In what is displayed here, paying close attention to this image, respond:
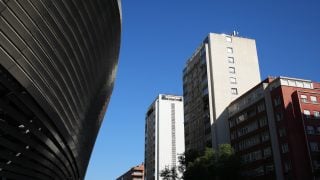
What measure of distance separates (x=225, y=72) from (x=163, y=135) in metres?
52.3

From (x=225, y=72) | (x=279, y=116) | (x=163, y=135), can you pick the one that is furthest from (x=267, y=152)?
(x=163, y=135)

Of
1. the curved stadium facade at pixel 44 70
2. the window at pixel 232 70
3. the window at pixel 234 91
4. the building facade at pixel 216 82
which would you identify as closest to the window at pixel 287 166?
the building facade at pixel 216 82

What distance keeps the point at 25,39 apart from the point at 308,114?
2007 inches

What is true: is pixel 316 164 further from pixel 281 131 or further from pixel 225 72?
pixel 225 72

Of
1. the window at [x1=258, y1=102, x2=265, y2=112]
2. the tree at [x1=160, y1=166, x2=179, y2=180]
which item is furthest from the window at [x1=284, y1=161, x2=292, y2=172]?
the tree at [x1=160, y1=166, x2=179, y2=180]

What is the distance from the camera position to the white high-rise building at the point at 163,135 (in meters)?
131

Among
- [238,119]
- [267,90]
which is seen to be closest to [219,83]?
[238,119]

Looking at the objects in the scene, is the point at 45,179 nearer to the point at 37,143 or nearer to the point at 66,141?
the point at 66,141

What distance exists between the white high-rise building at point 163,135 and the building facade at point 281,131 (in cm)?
6237

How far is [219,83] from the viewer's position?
86.8m

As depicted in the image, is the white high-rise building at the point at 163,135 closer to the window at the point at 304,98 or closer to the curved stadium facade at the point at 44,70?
the window at the point at 304,98

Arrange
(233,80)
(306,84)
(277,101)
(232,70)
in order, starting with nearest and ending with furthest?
(277,101), (306,84), (233,80), (232,70)

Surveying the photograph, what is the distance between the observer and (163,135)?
134875 mm

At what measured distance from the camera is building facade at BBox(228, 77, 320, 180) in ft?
186
